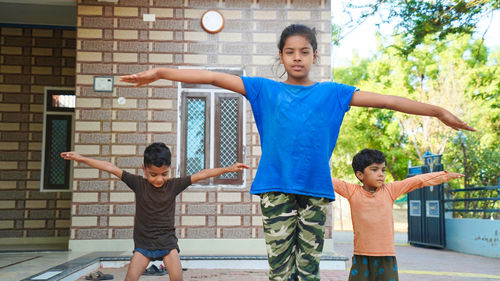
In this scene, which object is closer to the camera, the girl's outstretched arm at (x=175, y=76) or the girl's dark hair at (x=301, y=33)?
the girl's outstretched arm at (x=175, y=76)

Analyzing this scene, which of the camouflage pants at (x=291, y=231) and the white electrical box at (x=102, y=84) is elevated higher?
the white electrical box at (x=102, y=84)

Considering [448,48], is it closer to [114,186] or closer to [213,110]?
[213,110]

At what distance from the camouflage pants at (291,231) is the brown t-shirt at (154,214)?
6.28 feet

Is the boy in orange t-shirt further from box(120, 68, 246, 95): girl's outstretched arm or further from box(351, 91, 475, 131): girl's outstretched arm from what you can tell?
box(120, 68, 246, 95): girl's outstretched arm

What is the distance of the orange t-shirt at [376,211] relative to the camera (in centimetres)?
357

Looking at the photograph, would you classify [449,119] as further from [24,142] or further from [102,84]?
[24,142]

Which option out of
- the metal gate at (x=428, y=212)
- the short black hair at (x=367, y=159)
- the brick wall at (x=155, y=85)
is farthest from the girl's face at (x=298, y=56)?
the metal gate at (x=428, y=212)

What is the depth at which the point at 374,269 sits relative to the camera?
3.56 m

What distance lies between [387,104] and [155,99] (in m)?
5.61

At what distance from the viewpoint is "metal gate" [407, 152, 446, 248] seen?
414 inches

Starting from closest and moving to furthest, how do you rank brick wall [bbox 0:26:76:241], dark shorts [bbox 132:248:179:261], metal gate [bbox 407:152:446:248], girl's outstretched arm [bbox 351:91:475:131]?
1. girl's outstretched arm [bbox 351:91:475:131]
2. dark shorts [bbox 132:248:179:261]
3. brick wall [bbox 0:26:76:241]
4. metal gate [bbox 407:152:446:248]

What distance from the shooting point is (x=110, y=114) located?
24.4 ft

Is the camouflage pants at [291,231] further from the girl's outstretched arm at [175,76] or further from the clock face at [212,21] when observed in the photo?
the clock face at [212,21]

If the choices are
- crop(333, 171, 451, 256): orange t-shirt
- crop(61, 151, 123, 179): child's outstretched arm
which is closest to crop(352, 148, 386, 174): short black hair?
crop(333, 171, 451, 256): orange t-shirt
